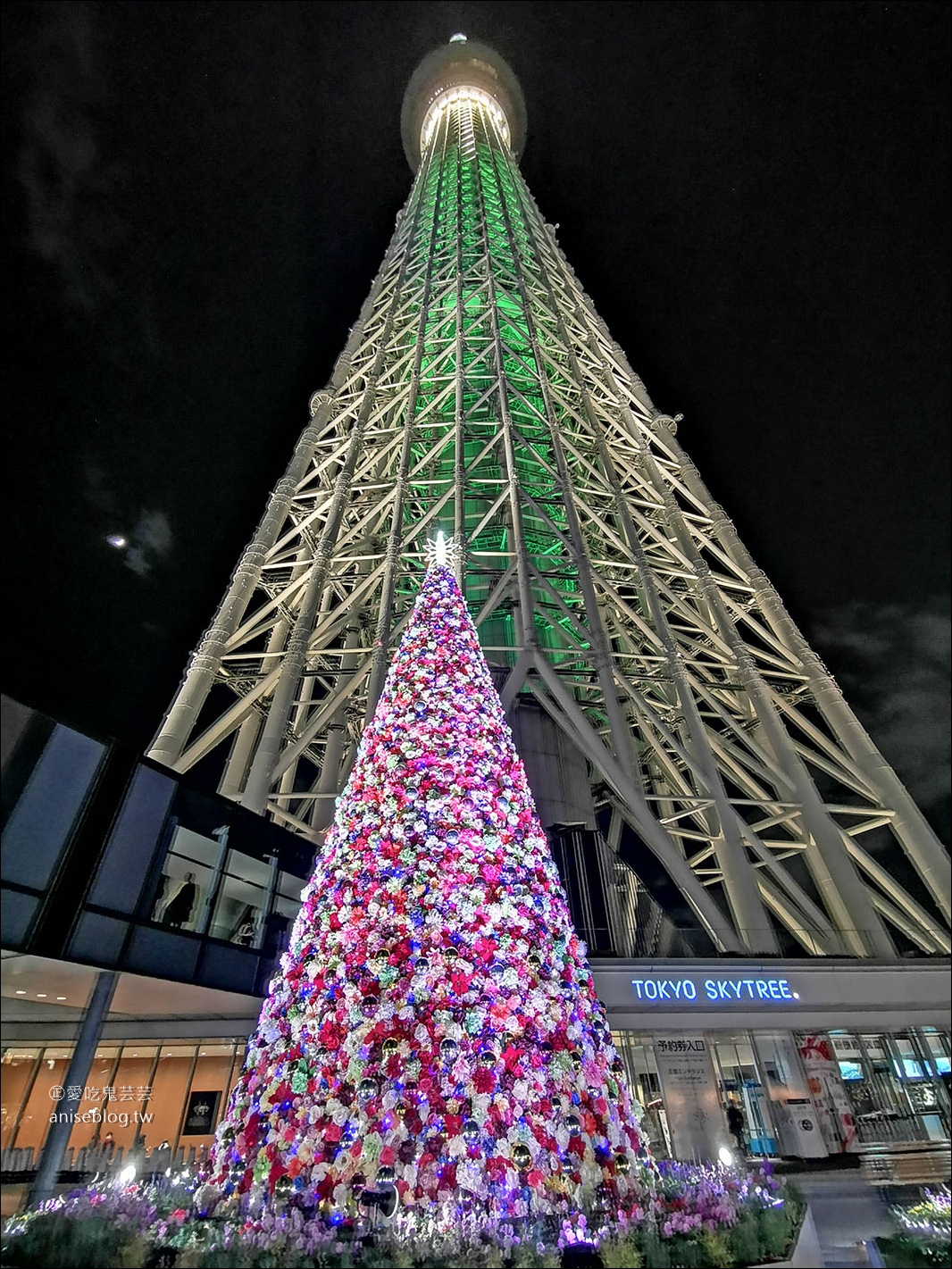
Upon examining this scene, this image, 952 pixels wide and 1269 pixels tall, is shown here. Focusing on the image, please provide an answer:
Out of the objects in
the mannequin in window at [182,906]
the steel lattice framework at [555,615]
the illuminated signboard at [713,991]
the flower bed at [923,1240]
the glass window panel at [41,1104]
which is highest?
the steel lattice framework at [555,615]

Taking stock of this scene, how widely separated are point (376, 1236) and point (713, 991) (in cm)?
888

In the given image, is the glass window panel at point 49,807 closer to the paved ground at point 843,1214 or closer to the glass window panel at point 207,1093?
the paved ground at point 843,1214

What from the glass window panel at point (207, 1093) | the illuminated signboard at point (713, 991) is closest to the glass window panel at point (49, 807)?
the glass window panel at point (207, 1093)

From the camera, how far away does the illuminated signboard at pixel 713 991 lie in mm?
10914

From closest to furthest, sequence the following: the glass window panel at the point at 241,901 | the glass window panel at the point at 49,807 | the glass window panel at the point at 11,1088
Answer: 1. the glass window panel at the point at 11,1088
2. the glass window panel at the point at 49,807
3. the glass window panel at the point at 241,901

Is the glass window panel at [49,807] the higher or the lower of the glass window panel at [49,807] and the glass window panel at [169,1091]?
the higher

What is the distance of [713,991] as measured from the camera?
1112 cm

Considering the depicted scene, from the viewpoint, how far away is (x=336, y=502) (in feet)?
79.9

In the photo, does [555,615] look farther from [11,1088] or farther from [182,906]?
[11,1088]

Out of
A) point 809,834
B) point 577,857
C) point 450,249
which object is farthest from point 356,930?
point 450,249

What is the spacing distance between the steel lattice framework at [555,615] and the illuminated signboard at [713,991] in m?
1.49

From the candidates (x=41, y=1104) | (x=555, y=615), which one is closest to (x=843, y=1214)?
(x=41, y=1104)

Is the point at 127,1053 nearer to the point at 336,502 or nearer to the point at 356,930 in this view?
the point at 356,930

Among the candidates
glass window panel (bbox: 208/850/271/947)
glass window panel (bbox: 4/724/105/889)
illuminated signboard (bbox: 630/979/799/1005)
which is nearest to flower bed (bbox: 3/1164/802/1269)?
glass window panel (bbox: 4/724/105/889)
